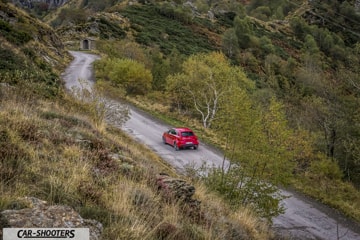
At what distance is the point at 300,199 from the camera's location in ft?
56.7

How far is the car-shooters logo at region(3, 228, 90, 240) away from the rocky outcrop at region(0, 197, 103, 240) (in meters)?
0.56

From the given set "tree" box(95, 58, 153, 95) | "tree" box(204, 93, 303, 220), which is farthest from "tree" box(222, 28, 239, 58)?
"tree" box(204, 93, 303, 220)

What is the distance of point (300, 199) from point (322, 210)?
1233 mm

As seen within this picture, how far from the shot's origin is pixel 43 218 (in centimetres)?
376

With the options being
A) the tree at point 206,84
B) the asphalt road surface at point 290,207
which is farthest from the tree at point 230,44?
the asphalt road surface at point 290,207

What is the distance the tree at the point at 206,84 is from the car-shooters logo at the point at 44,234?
2613 centimetres

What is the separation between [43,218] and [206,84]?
27540 mm

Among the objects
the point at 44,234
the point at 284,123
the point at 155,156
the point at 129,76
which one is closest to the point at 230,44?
the point at 129,76

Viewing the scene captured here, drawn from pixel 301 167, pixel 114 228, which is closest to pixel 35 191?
pixel 114 228

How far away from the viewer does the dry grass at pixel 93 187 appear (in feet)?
15.0

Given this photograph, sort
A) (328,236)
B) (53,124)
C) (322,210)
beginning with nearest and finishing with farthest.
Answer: (53,124), (328,236), (322,210)

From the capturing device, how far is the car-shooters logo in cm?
301

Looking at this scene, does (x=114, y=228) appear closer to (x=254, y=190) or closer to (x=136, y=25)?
(x=254, y=190)

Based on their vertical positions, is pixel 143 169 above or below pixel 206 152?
above
